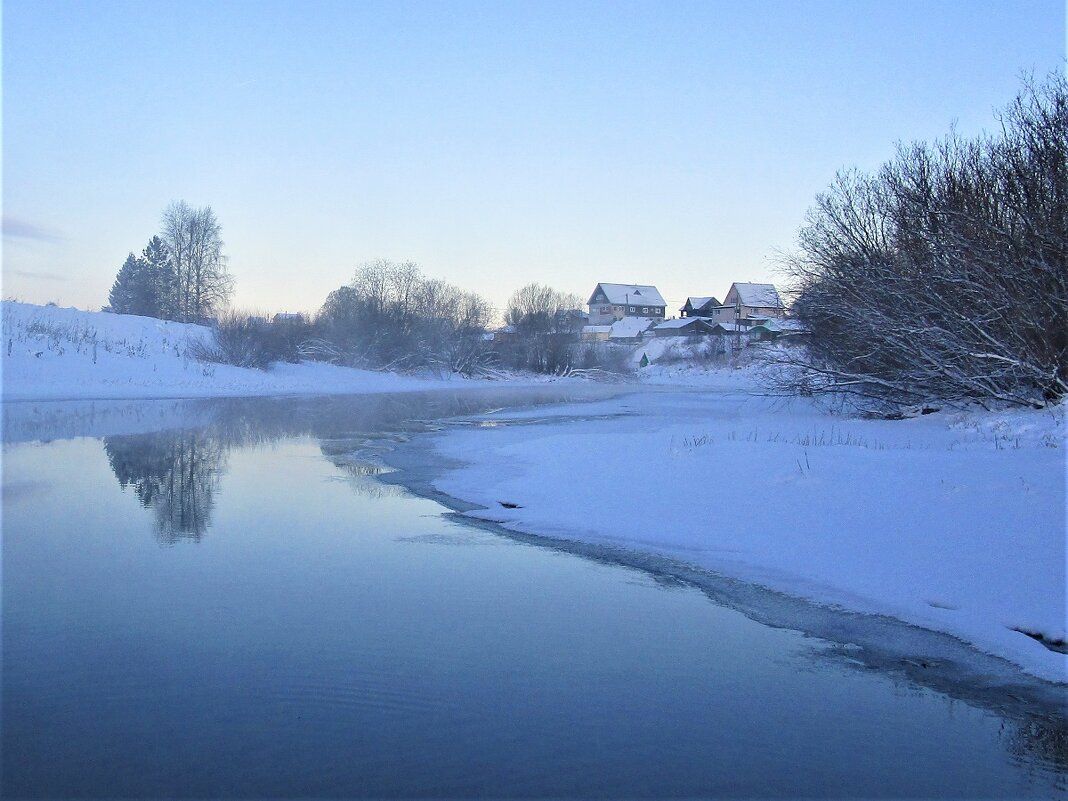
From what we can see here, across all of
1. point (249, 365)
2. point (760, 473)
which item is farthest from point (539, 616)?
point (249, 365)

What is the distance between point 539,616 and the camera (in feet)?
22.2

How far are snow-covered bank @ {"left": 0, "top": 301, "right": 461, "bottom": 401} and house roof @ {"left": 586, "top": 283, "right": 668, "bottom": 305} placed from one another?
274 ft

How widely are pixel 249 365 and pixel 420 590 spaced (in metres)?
42.4

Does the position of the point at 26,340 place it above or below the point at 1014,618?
above

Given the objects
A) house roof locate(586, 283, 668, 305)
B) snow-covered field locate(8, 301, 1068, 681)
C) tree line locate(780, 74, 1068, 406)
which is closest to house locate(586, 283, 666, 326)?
house roof locate(586, 283, 668, 305)

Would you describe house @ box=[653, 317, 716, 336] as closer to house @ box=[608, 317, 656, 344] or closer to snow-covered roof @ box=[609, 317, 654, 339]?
house @ box=[608, 317, 656, 344]

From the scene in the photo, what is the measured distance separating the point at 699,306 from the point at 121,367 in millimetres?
90137

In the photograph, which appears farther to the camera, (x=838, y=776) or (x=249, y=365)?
(x=249, y=365)

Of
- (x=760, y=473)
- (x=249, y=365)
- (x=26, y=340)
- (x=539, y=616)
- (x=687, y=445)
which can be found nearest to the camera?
(x=539, y=616)

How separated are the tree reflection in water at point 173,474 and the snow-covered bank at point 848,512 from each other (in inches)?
140

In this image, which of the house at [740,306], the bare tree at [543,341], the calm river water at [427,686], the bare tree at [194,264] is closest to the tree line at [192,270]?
the bare tree at [194,264]

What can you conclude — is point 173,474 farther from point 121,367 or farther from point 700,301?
point 700,301

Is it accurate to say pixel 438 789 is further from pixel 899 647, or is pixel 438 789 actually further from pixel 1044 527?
pixel 1044 527

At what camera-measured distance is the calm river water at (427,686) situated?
424 cm
